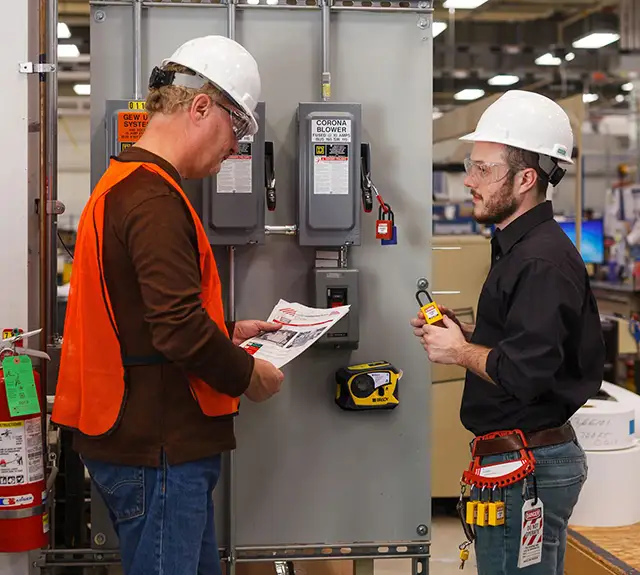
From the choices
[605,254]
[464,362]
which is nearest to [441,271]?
[464,362]

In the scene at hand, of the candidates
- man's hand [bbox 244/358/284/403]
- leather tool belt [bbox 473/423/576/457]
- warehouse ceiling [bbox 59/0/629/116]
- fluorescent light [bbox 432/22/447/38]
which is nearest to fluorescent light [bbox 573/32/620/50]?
warehouse ceiling [bbox 59/0/629/116]

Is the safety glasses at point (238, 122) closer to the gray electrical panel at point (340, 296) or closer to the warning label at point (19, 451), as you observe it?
the gray electrical panel at point (340, 296)

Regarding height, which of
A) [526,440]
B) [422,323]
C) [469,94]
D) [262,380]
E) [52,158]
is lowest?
[526,440]

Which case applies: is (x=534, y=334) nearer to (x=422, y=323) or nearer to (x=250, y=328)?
(x=422, y=323)

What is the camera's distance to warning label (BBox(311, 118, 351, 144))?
243cm

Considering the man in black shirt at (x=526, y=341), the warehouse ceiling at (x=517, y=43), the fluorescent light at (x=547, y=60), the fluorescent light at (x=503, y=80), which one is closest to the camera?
the man in black shirt at (x=526, y=341)

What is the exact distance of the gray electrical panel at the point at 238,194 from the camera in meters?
2.42

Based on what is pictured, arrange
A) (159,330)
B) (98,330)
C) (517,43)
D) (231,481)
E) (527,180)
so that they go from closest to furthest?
(159,330), (98,330), (527,180), (231,481), (517,43)

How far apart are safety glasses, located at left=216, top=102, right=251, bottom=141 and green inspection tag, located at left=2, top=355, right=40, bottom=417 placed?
2.72 ft

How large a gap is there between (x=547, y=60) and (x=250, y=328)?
339 inches

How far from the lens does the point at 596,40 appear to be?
9219 millimetres

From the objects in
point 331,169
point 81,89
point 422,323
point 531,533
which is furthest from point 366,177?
point 81,89

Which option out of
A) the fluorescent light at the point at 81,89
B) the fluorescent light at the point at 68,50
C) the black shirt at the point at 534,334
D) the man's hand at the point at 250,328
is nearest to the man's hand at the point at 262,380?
the man's hand at the point at 250,328

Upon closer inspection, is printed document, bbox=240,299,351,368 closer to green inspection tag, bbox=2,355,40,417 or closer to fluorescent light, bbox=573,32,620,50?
green inspection tag, bbox=2,355,40,417
